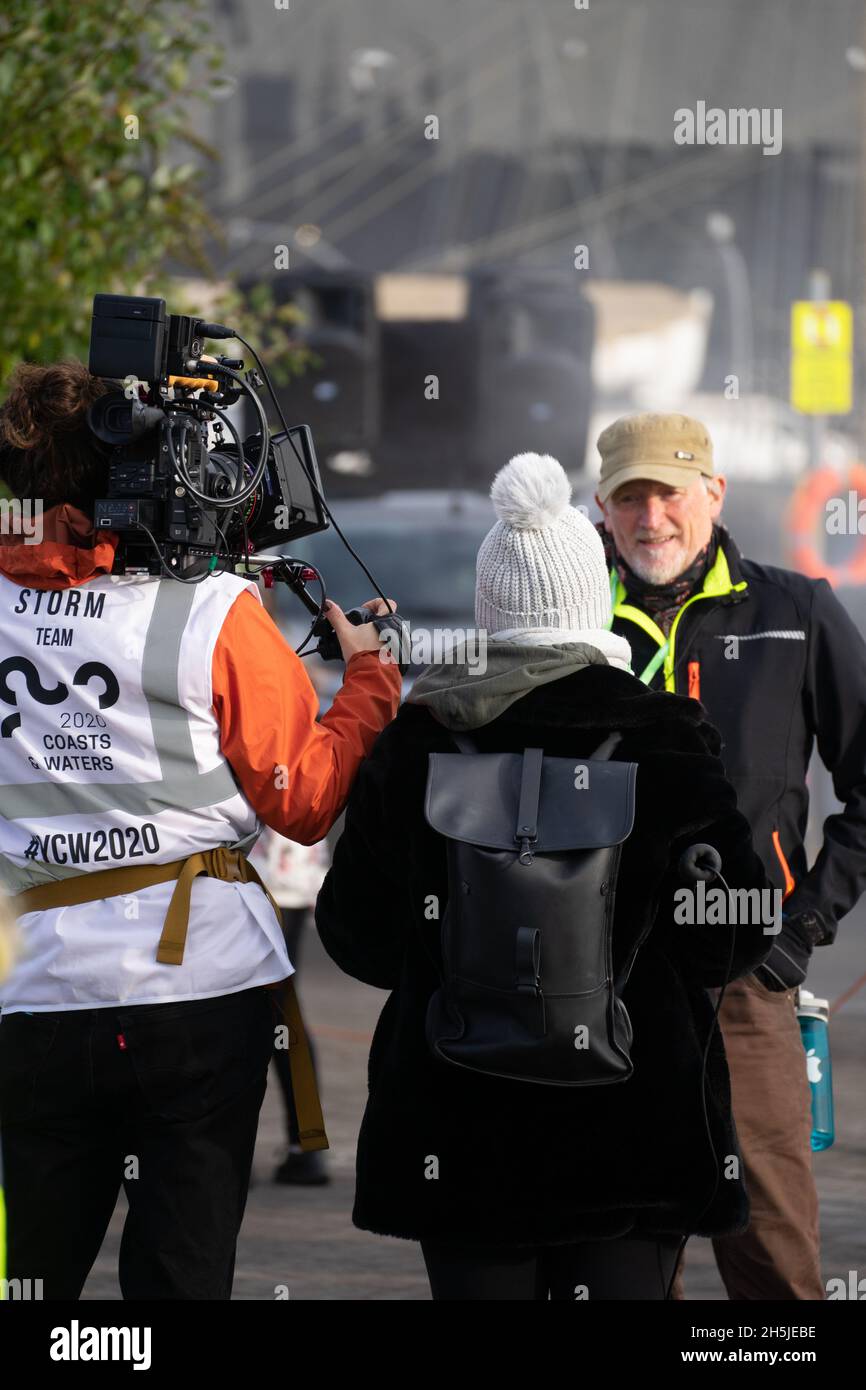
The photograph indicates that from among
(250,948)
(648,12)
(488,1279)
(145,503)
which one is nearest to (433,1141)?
(488,1279)

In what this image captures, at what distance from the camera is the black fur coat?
2.71m

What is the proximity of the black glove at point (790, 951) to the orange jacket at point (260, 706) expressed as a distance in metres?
1.06

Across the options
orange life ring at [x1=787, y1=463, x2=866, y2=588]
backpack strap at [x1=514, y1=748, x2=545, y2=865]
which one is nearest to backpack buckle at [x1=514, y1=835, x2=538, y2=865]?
backpack strap at [x1=514, y1=748, x2=545, y2=865]

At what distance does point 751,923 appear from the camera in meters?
2.81

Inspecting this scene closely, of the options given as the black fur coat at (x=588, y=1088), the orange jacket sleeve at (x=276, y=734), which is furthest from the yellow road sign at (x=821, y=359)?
the black fur coat at (x=588, y=1088)

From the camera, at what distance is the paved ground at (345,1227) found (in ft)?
16.7

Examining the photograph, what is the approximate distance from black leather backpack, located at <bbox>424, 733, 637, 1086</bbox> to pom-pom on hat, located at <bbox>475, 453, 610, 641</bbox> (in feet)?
0.87

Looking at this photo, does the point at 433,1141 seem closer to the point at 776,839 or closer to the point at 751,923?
the point at 751,923

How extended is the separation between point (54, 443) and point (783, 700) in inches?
60.4

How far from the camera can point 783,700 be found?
147 inches

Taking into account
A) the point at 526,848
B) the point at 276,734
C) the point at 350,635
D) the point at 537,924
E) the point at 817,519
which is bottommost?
the point at 537,924

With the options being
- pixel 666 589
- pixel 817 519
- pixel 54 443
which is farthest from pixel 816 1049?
pixel 817 519

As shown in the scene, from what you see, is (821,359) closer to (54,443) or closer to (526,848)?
(54,443)
